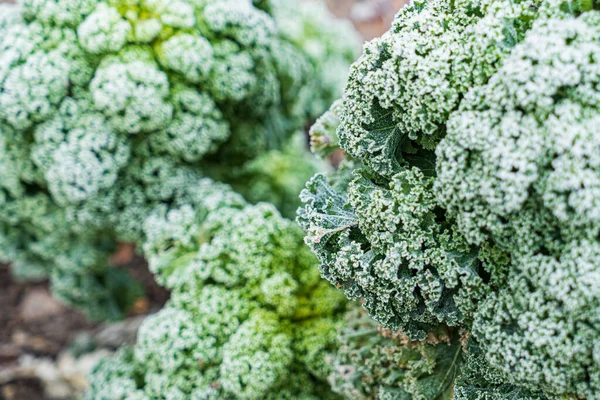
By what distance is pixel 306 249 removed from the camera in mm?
2039

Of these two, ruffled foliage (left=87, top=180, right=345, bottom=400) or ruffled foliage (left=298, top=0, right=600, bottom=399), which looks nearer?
ruffled foliage (left=298, top=0, right=600, bottom=399)

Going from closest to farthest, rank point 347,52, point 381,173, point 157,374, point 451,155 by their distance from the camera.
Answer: point 451,155
point 381,173
point 157,374
point 347,52

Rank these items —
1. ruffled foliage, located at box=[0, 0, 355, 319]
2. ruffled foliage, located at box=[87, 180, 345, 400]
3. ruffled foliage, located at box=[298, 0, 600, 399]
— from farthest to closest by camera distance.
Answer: ruffled foliage, located at box=[0, 0, 355, 319]
ruffled foliage, located at box=[87, 180, 345, 400]
ruffled foliage, located at box=[298, 0, 600, 399]

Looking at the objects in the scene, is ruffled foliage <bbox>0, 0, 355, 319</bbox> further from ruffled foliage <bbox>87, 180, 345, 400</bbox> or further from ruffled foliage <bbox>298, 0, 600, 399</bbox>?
Result: ruffled foliage <bbox>298, 0, 600, 399</bbox>

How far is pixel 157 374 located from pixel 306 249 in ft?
2.19

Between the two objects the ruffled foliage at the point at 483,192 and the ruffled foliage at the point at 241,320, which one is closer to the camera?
the ruffled foliage at the point at 483,192

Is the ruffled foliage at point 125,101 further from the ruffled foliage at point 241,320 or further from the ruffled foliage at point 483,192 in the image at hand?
the ruffled foliage at point 483,192

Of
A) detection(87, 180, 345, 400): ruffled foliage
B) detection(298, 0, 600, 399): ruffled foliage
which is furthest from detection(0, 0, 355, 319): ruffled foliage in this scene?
detection(298, 0, 600, 399): ruffled foliage

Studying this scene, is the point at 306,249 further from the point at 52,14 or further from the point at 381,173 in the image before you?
the point at 52,14

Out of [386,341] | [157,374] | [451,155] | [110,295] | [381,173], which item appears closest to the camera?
[451,155]

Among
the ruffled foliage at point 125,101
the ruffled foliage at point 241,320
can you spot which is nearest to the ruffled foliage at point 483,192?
the ruffled foliage at point 241,320

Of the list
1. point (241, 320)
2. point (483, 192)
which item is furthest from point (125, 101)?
point (483, 192)

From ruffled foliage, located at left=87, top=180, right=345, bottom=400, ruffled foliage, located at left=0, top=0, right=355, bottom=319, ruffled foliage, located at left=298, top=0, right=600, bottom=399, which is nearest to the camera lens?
ruffled foliage, located at left=298, top=0, right=600, bottom=399

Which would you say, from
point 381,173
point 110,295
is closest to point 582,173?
point 381,173
